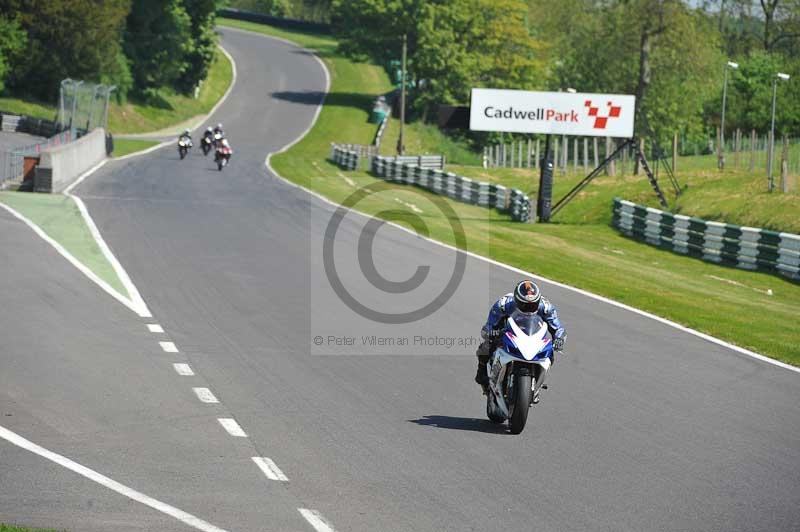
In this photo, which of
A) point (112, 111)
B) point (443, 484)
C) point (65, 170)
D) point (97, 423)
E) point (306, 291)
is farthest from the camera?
point (112, 111)

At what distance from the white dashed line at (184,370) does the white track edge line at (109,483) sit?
3.20 metres

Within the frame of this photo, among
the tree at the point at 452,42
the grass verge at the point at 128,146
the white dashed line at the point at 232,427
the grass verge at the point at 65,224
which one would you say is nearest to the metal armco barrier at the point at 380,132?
the tree at the point at 452,42

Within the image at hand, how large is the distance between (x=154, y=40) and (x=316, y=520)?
82052 mm

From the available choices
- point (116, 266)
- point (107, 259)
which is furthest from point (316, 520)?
point (107, 259)

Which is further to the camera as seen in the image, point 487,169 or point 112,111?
point 112,111

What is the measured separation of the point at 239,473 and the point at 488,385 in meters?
3.21

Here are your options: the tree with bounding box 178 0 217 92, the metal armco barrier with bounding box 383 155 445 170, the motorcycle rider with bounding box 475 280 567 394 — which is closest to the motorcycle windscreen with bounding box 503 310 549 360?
the motorcycle rider with bounding box 475 280 567 394

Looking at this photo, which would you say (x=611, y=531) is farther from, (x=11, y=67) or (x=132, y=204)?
(x=11, y=67)

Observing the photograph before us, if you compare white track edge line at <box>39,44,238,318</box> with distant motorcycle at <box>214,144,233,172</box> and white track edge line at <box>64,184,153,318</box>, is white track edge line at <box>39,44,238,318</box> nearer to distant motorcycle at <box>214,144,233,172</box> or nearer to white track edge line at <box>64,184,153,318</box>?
white track edge line at <box>64,184,153,318</box>

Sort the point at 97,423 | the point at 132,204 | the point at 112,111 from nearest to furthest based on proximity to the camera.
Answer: the point at 97,423 < the point at 132,204 < the point at 112,111

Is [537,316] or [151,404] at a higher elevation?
[537,316]

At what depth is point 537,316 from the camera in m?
11.6

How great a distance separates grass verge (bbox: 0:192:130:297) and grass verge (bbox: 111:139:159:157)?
71.6 ft

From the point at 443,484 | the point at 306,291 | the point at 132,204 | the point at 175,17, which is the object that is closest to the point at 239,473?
the point at 443,484
